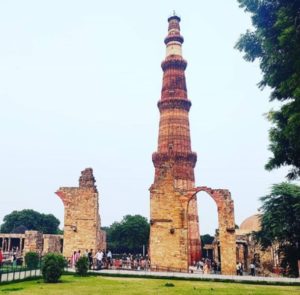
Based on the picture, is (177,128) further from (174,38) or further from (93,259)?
(93,259)

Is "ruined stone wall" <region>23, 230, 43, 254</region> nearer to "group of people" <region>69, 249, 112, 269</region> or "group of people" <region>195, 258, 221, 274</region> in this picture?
"group of people" <region>69, 249, 112, 269</region>

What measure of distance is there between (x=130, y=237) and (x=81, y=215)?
3166 centimetres

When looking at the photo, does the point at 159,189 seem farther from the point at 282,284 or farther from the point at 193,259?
the point at 193,259

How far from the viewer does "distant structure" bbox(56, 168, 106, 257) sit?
682 inches

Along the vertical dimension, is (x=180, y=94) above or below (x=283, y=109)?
above

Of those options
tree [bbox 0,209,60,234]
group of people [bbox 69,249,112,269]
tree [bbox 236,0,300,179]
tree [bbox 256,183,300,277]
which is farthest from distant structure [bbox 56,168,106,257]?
tree [bbox 0,209,60,234]

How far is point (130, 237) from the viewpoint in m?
48.0

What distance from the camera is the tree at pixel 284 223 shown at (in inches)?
718

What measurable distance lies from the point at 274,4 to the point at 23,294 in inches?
318

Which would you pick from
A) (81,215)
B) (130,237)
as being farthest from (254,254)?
(130,237)

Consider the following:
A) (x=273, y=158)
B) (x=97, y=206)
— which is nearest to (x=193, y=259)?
(x=97, y=206)

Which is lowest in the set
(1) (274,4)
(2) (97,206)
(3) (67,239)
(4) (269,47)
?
(3) (67,239)

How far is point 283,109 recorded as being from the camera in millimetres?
7375

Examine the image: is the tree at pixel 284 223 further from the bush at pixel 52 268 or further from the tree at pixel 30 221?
the tree at pixel 30 221
